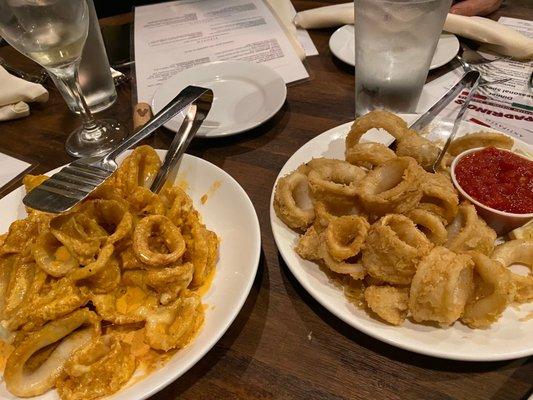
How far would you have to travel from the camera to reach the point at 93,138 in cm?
176

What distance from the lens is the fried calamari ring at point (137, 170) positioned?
1.28m

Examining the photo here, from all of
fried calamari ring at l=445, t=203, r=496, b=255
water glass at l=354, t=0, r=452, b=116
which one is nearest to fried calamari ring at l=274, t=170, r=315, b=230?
fried calamari ring at l=445, t=203, r=496, b=255

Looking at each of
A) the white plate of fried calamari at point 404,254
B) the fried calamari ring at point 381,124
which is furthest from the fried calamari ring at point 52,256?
the fried calamari ring at point 381,124

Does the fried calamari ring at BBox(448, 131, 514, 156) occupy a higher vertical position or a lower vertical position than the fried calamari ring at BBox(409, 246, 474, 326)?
lower

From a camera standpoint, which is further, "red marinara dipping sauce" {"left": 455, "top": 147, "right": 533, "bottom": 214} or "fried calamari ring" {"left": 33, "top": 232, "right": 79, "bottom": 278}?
"red marinara dipping sauce" {"left": 455, "top": 147, "right": 533, "bottom": 214}

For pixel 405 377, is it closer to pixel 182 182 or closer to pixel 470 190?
pixel 470 190

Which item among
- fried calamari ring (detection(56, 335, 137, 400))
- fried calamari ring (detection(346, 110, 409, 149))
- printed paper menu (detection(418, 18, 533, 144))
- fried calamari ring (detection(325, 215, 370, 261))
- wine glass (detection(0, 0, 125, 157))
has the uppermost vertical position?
wine glass (detection(0, 0, 125, 157))

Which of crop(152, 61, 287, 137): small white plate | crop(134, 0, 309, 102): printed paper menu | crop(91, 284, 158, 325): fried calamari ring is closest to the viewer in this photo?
crop(91, 284, 158, 325): fried calamari ring

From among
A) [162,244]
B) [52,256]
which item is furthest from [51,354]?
[162,244]

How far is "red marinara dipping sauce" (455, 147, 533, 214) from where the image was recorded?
118cm

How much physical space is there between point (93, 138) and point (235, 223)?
0.87 m

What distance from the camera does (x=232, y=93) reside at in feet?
6.26

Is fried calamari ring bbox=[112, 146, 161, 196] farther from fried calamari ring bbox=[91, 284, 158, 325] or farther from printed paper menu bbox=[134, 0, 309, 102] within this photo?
printed paper menu bbox=[134, 0, 309, 102]

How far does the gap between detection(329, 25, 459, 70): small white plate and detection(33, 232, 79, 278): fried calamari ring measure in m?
1.47
